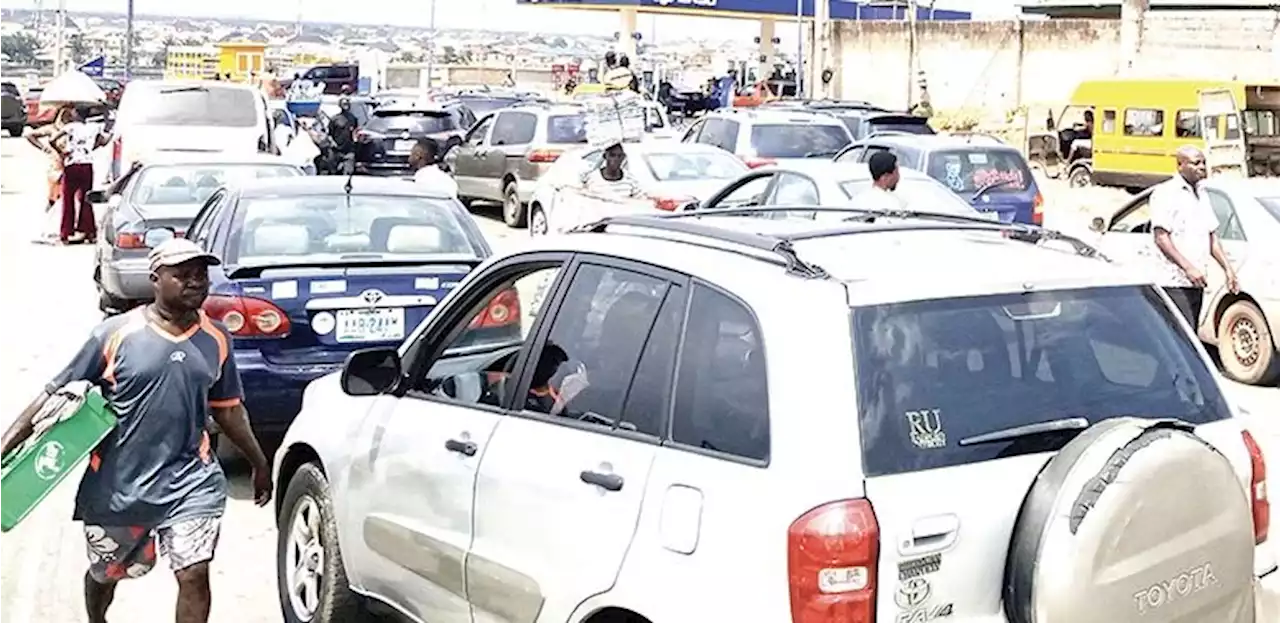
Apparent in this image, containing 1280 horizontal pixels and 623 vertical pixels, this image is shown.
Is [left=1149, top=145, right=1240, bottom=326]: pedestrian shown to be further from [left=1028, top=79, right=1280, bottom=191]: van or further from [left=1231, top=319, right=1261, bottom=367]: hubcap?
[left=1028, top=79, right=1280, bottom=191]: van

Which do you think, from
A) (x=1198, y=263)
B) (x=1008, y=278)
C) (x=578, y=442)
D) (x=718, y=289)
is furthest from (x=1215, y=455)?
(x=1198, y=263)

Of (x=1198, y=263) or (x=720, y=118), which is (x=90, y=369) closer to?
(x=1198, y=263)

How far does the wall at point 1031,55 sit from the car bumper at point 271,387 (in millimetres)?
31130

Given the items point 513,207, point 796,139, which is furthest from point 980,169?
point 513,207

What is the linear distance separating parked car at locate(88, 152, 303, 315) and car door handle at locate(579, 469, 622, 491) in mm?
9142

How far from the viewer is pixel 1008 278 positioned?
408cm

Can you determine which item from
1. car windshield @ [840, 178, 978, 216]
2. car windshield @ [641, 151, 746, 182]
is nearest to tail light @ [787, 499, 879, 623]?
car windshield @ [840, 178, 978, 216]

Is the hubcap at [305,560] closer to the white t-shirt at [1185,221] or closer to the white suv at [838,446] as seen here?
the white suv at [838,446]

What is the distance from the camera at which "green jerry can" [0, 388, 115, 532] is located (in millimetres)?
4887

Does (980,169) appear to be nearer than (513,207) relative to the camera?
Yes

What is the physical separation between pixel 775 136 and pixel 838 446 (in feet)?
58.5

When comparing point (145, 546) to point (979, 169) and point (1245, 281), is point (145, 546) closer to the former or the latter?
point (1245, 281)

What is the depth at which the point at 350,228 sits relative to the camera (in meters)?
9.13

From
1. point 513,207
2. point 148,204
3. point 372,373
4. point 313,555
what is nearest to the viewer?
point 372,373
